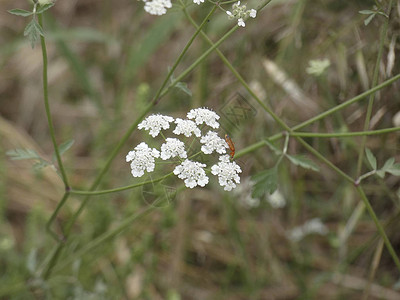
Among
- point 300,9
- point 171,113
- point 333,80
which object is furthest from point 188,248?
point 300,9

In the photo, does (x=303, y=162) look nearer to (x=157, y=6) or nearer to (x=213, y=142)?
(x=213, y=142)

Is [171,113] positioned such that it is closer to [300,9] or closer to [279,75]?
[279,75]

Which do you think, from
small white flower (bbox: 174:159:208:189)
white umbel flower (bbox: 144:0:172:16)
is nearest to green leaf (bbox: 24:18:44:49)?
white umbel flower (bbox: 144:0:172:16)

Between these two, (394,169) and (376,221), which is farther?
(376,221)

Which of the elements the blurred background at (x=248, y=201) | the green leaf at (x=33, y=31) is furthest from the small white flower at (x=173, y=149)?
the blurred background at (x=248, y=201)

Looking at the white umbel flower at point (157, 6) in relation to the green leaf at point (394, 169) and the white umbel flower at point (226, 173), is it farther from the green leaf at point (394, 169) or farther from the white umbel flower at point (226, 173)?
the green leaf at point (394, 169)

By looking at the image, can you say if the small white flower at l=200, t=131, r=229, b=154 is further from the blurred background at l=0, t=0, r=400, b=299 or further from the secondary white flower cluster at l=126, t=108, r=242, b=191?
the blurred background at l=0, t=0, r=400, b=299

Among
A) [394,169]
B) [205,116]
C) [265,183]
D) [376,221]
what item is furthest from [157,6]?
[376,221]
